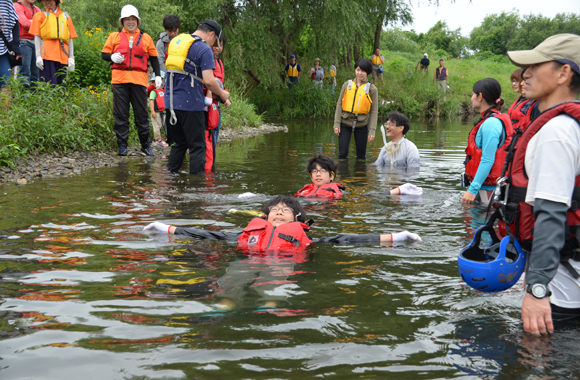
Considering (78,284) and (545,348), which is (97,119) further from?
(545,348)

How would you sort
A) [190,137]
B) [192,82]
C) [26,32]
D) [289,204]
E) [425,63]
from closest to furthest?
[289,204] < [192,82] < [190,137] < [26,32] < [425,63]

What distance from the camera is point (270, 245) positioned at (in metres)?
4.90

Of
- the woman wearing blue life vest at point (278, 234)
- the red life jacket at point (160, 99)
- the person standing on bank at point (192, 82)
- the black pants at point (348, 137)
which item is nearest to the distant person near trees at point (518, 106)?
the woman wearing blue life vest at point (278, 234)

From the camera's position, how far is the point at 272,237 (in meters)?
4.93

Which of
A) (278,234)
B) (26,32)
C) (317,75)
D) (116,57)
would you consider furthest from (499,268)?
(317,75)

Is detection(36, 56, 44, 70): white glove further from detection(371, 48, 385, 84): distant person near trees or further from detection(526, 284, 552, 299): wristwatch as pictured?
detection(371, 48, 385, 84): distant person near trees

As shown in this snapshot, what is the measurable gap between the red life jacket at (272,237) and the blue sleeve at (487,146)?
7.91 feet

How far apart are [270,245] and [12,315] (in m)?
2.23

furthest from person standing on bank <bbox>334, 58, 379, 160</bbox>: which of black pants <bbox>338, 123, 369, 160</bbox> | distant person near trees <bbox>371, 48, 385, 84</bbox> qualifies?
distant person near trees <bbox>371, 48, 385, 84</bbox>

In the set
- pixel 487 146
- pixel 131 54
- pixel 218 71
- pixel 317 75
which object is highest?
pixel 317 75

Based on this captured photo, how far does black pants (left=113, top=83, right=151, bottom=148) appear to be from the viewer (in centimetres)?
1009

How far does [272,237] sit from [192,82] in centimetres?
402

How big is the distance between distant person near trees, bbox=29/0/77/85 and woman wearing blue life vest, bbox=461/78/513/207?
7.60m

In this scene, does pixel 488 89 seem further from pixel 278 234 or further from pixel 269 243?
pixel 269 243
